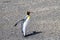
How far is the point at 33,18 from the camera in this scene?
7.45m

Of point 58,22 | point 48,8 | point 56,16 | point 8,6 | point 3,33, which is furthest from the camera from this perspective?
point 8,6

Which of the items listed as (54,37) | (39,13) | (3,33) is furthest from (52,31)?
(39,13)

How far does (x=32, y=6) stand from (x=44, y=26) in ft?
7.81

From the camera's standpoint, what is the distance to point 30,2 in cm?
955

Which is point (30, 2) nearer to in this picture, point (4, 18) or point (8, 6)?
point (8, 6)

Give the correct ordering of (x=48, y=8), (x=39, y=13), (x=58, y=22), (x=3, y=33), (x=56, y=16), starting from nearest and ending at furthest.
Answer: (x=3, y=33)
(x=58, y=22)
(x=56, y=16)
(x=39, y=13)
(x=48, y=8)

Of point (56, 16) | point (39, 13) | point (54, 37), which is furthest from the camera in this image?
point (39, 13)

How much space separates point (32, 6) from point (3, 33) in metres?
2.78

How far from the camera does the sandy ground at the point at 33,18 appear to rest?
6.08 m

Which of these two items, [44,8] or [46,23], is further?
[44,8]

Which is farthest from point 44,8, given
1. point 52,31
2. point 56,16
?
point 52,31

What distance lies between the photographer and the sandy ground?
6.08 m

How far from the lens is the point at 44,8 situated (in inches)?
334

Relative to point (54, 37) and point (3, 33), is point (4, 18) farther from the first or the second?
point (54, 37)
